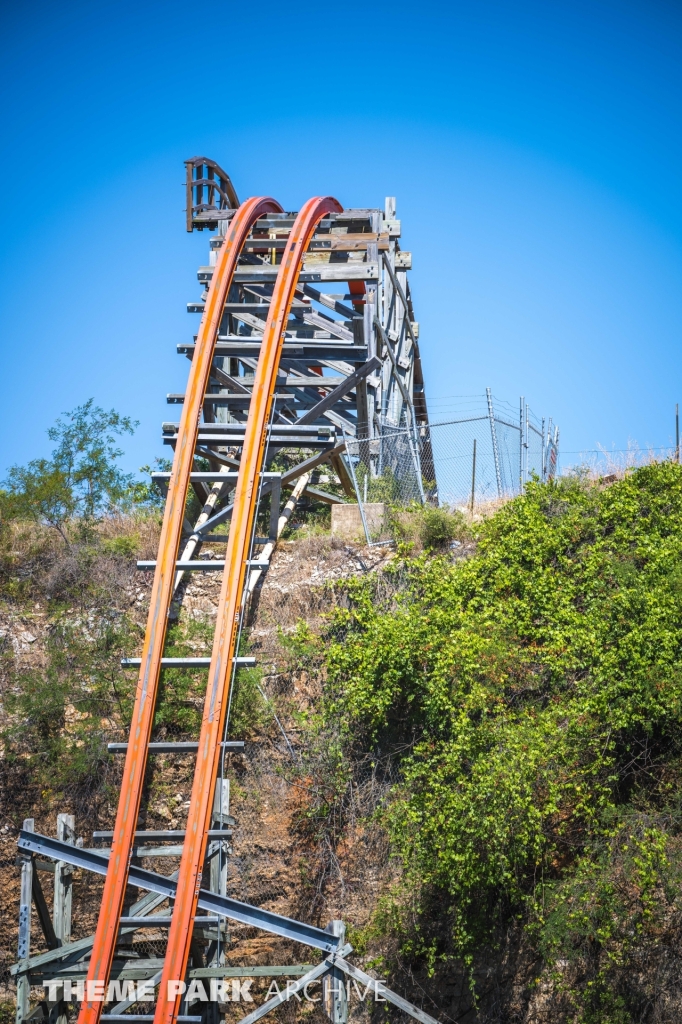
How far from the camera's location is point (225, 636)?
37.2 feet

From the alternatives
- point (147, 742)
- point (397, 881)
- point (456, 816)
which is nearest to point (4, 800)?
point (147, 742)

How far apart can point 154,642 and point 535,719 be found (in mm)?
4022

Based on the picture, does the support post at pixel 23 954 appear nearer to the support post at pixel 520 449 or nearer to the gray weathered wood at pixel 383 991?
the gray weathered wood at pixel 383 991

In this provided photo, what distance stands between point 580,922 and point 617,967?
0.88 metres

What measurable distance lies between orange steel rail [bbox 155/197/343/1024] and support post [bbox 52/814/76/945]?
5.55 ft

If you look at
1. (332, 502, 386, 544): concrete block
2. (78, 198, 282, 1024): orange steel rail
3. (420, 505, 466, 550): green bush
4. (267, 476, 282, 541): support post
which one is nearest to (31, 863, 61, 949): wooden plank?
(78, 198, 282, 1024): orange steel rail

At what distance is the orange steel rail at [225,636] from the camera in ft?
32.3

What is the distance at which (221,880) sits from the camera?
37.5ft

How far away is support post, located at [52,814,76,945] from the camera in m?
11.2

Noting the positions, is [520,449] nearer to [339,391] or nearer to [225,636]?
[339,391]

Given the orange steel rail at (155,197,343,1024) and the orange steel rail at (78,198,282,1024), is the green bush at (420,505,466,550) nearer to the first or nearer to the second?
the orange steel rail at (155,197,343,1024)

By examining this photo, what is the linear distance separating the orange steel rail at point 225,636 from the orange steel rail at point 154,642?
0.57 meters

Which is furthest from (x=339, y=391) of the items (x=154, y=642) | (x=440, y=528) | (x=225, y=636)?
(x=154, y=642)

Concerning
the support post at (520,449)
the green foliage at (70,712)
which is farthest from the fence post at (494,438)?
the green foliage at (70,712)
